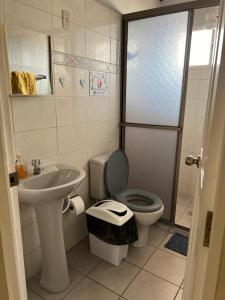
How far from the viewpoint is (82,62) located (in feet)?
6.00

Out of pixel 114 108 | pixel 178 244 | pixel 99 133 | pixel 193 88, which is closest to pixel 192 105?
pixel 193 88

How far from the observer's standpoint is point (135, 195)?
7.23ft

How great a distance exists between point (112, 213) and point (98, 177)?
0.40 m

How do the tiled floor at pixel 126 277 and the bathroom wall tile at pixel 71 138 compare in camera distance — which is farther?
the bathroom wall tile at pixel 71 138

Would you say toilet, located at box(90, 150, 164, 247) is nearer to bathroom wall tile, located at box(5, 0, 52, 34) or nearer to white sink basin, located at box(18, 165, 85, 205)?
white sink basin, located at box(18, 165, 85, 205)

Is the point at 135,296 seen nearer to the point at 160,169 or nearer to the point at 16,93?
the point at 160,169

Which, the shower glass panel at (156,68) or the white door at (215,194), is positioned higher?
the shower glass panel at (156,68)

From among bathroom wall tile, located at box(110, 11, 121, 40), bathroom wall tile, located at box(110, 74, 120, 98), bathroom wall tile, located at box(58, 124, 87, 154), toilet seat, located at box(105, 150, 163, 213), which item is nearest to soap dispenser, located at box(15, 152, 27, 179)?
bathroom wall tile, located at box(58, 124, 87, 154)

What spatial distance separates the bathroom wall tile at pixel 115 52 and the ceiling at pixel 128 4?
0.95 feet

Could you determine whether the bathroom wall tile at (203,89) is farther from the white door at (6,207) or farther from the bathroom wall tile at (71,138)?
the white door at (6,207)

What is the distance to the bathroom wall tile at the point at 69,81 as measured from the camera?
167cm

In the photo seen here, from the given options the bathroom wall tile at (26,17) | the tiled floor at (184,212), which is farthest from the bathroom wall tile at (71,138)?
the tiled floor at (184,212)

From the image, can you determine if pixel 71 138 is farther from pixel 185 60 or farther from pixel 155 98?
pixel 185 60

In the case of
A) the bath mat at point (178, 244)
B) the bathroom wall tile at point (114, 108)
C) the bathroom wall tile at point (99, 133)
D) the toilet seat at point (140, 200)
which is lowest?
the bath mat at point (178, 244)
